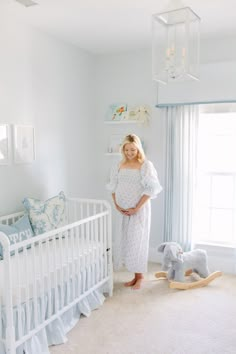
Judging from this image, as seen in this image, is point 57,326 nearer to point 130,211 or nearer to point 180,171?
point 130,211

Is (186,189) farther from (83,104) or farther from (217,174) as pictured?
(83,104)

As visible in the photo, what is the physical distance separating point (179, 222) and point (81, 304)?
4.70 feet

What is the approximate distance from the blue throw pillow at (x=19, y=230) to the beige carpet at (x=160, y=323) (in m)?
0.75

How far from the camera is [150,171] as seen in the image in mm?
3227

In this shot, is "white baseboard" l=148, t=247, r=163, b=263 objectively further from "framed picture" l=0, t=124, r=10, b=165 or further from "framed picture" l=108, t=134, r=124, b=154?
"framed picture" l=0, t=124, r=10, b=165

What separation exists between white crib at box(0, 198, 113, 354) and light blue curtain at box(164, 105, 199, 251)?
0.94 meters

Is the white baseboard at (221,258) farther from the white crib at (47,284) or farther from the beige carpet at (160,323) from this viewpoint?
the white crib at (47,284)

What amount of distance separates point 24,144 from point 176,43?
1.61 m

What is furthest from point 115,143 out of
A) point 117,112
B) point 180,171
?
point 180,171

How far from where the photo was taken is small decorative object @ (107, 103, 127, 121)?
13.3ft

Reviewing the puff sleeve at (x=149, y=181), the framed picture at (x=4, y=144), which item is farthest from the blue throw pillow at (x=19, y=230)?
the puff sleeve at (x=149, y=181)

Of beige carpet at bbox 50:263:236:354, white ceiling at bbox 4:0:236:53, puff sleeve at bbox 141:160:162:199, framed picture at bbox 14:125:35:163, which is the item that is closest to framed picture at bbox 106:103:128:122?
white ceiling at bbox 4:0:236:53

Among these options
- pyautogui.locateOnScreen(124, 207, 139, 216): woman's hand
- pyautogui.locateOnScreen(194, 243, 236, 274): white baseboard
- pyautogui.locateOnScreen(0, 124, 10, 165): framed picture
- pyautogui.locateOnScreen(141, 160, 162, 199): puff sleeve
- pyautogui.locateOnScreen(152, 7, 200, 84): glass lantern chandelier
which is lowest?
pyautogui.locateOnScreen(194, 243, 236, 274): white baseboard

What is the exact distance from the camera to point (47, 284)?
239 cm
